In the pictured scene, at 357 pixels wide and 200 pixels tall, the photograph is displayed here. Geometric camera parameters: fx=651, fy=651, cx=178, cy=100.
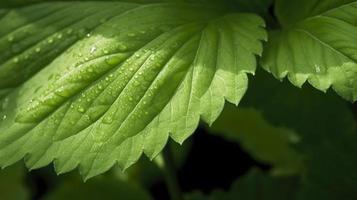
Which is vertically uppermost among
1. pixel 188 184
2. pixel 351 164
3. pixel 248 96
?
pixel 248 96

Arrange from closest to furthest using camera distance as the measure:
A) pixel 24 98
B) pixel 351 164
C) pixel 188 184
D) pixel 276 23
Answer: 1. pixel 24 98
2. pixel 276 23
3. pixel 351 164
4. pixel 188 184

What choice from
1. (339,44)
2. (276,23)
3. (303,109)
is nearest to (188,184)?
(303,109)

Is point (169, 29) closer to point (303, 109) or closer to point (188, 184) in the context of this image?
point (303, 109)

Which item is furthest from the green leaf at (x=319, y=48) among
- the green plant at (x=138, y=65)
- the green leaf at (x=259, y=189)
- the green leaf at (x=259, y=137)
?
the green leaf at (x=259, y=137)

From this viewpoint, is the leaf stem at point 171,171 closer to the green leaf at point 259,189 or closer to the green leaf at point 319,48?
the green leaf at point 259,189

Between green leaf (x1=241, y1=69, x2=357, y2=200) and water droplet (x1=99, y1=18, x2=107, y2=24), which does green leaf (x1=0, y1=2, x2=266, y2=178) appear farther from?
green leaf (x1=241, y1=69, x2=357, y2=200)
